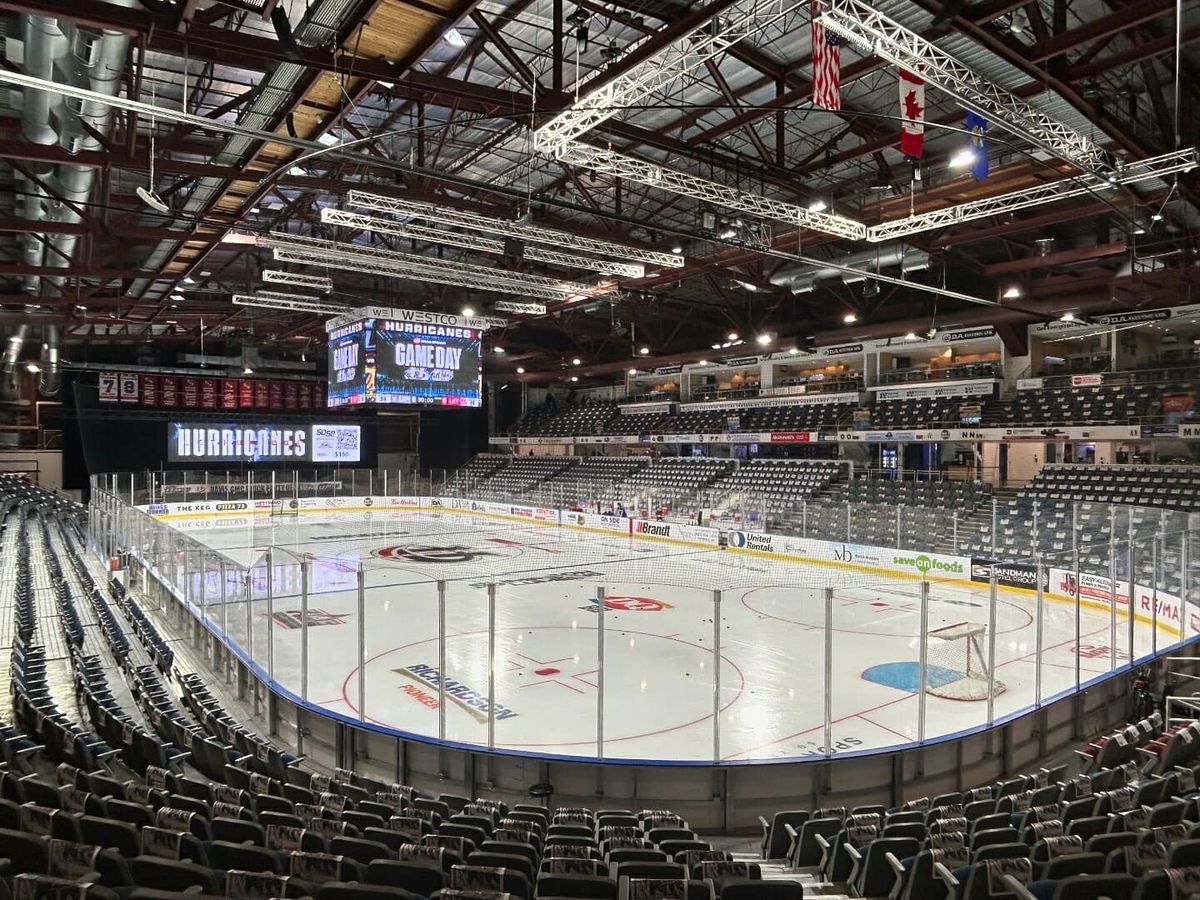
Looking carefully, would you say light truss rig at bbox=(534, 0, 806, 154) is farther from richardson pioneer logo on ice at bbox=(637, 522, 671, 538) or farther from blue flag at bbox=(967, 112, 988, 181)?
richardson pioneer logo on ice at bbox=(637, 522, 671, 538)

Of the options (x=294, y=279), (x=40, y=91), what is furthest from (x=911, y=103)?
(x=294, y=279)

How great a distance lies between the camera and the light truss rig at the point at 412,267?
64.7ft

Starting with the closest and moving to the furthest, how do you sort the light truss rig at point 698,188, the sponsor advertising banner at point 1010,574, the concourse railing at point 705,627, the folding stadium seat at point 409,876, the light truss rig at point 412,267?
the folding stadium seat at point 409,876 < the concourse railing at point 705,627 < the light truss rig at point 698,188 < the sponsor advertising banner at point 1010,574 < the light truss rig at point 412,267

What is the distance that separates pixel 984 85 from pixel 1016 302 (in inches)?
593

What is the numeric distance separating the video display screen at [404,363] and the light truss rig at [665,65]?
1469cm

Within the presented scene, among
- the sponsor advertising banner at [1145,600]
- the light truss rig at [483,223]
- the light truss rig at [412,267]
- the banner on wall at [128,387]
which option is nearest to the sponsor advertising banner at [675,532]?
the light truss rig at [412,267]

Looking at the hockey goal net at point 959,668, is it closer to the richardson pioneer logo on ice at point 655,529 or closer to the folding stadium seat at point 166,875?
the folding stadium seat at point 166,875

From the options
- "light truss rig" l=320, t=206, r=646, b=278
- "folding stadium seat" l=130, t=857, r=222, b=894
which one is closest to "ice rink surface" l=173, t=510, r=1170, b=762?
"folding stadium seat" l=130, t=857, r=222, b=894

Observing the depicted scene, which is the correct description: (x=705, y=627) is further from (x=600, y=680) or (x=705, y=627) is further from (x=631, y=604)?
(x=600, y=680)

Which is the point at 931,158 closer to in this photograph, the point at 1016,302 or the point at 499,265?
the point at 1016,302

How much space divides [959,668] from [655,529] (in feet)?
58.0

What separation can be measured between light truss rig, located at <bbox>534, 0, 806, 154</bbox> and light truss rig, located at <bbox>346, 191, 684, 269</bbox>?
4134 millimetres

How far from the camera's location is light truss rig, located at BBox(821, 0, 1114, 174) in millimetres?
8750

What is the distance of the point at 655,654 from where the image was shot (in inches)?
511
